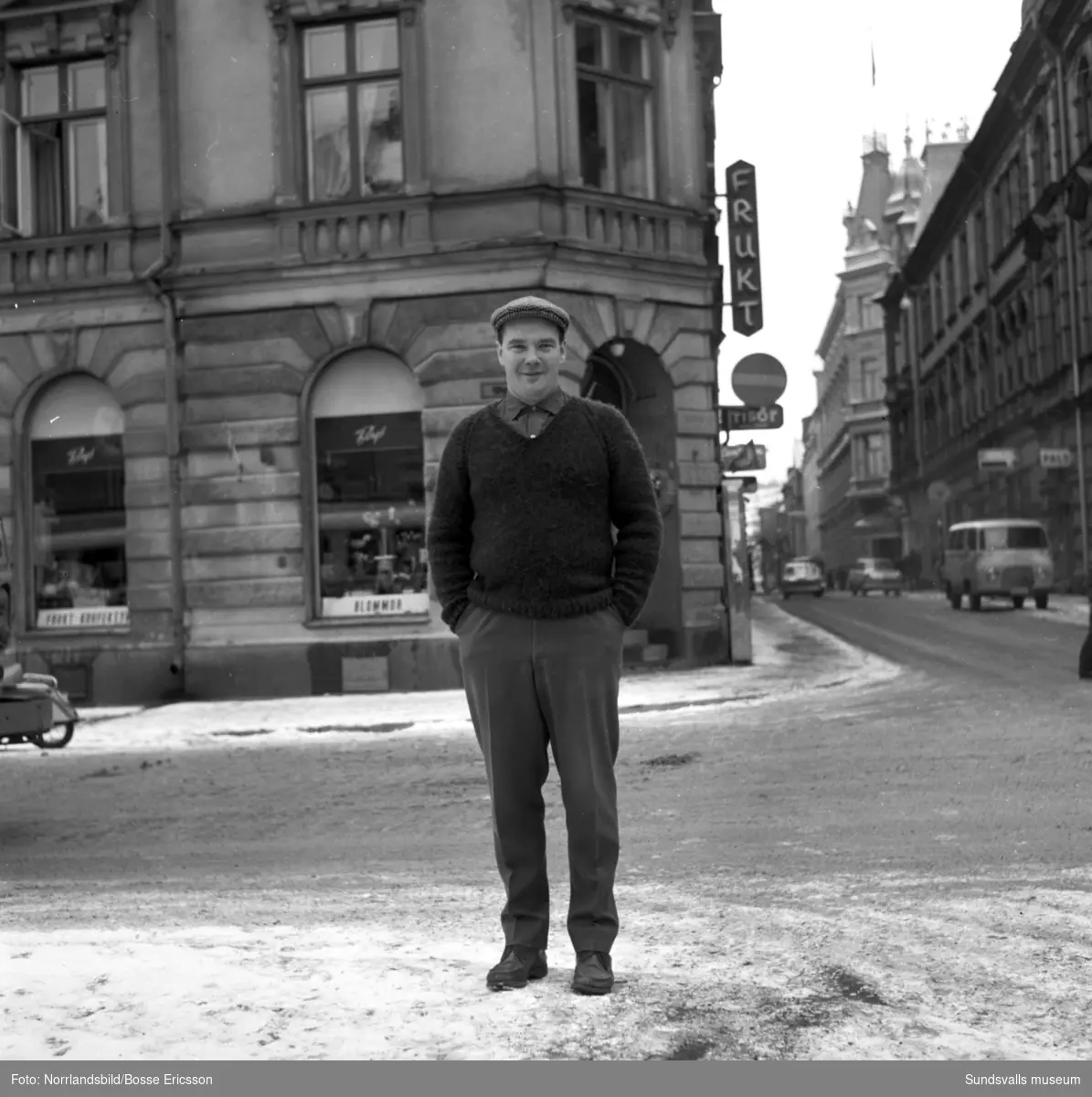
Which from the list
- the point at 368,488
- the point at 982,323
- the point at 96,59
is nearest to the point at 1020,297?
the point at 982,323

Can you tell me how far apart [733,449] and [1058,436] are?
899 inches

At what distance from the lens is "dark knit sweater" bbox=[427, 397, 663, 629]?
4.44 meters

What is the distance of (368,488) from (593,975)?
14279mm

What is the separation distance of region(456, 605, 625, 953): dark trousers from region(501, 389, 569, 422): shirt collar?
23.5 inches

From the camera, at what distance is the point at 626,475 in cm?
455

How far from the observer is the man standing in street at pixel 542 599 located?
14.6ft

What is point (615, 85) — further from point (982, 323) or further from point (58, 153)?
point (982, 323)

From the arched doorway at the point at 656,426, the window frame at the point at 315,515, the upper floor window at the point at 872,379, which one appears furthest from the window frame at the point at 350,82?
the upper floor window at the point at 872,379

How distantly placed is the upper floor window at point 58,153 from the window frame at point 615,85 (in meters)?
5.84

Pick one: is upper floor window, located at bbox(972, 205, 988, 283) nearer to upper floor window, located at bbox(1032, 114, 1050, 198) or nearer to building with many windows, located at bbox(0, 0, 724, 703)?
upper floor window, located at bbox(1032, 114, 1050, 198)

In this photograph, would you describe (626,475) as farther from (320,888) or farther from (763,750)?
(763,750)

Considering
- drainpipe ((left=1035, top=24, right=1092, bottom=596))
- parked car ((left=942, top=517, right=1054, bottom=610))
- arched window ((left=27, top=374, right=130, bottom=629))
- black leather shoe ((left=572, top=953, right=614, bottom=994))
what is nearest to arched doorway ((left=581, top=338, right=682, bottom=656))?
arched window ((left=27, top=374, right=130, bottom=629))
